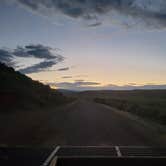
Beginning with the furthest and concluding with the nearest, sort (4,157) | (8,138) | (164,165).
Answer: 1. (8,138)
2. (4,157)
3. (164,165)

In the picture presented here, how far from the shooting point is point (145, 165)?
8.73 metres

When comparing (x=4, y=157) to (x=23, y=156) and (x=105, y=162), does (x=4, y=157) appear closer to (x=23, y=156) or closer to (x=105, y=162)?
(x=23, y=156)

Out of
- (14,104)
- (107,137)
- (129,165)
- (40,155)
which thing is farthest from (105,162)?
(14,104)

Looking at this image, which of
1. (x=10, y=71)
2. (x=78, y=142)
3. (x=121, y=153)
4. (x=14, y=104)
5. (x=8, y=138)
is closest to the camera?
(x=121, y=153)

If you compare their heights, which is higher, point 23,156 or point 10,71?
point 10,71

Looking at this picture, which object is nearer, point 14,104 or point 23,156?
point 23,156

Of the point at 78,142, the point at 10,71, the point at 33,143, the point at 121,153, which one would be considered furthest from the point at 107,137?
the point at 10,71

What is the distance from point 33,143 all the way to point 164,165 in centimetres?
888

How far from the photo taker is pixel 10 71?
87625 mm

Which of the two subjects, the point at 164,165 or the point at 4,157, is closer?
the point at 164,165

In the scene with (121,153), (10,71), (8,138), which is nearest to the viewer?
(121,153)

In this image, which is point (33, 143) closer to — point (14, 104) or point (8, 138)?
point (8, 138)

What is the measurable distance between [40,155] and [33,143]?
4812 millimetres

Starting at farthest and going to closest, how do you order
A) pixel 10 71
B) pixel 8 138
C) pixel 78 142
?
pixel 10 71
pixel 8 138
pixel 78 142
